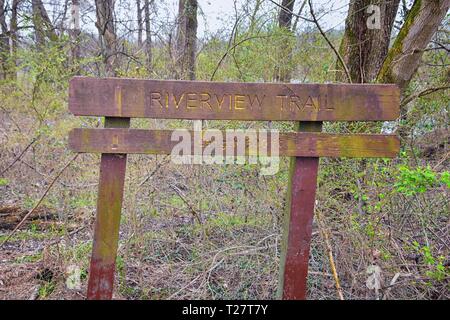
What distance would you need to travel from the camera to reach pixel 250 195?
4055mm

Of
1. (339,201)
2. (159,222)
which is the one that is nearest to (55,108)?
(159,222)

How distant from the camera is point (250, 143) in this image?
8.43 ft

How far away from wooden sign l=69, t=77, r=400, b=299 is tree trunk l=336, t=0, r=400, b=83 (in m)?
2.33

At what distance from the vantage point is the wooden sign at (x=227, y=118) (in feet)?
8.05

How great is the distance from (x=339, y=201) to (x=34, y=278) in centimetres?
283

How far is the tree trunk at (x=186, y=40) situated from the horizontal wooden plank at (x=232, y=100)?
3225 millimetres

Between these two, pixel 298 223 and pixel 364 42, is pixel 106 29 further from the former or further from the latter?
pixel 298 223

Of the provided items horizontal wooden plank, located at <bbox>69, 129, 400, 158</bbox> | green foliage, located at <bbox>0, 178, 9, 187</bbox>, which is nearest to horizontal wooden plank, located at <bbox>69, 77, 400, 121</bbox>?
horizontal wooden plank, located at <bbox>69, 129, 400, 158</bbox>

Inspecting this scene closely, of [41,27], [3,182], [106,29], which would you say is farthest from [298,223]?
[106,29]

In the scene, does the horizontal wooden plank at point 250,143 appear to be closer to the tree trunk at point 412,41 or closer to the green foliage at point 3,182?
the tree trunk at point 412,41

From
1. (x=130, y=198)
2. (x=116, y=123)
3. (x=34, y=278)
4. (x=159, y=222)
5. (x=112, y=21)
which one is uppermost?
(x=112, y=21)

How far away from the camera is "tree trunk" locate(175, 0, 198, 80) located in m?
6.23

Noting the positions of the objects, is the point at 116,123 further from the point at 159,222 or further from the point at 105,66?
the point at 105,66

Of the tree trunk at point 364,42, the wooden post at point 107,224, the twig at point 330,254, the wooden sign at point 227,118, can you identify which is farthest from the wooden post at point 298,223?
the tree trunk at point 364,42
